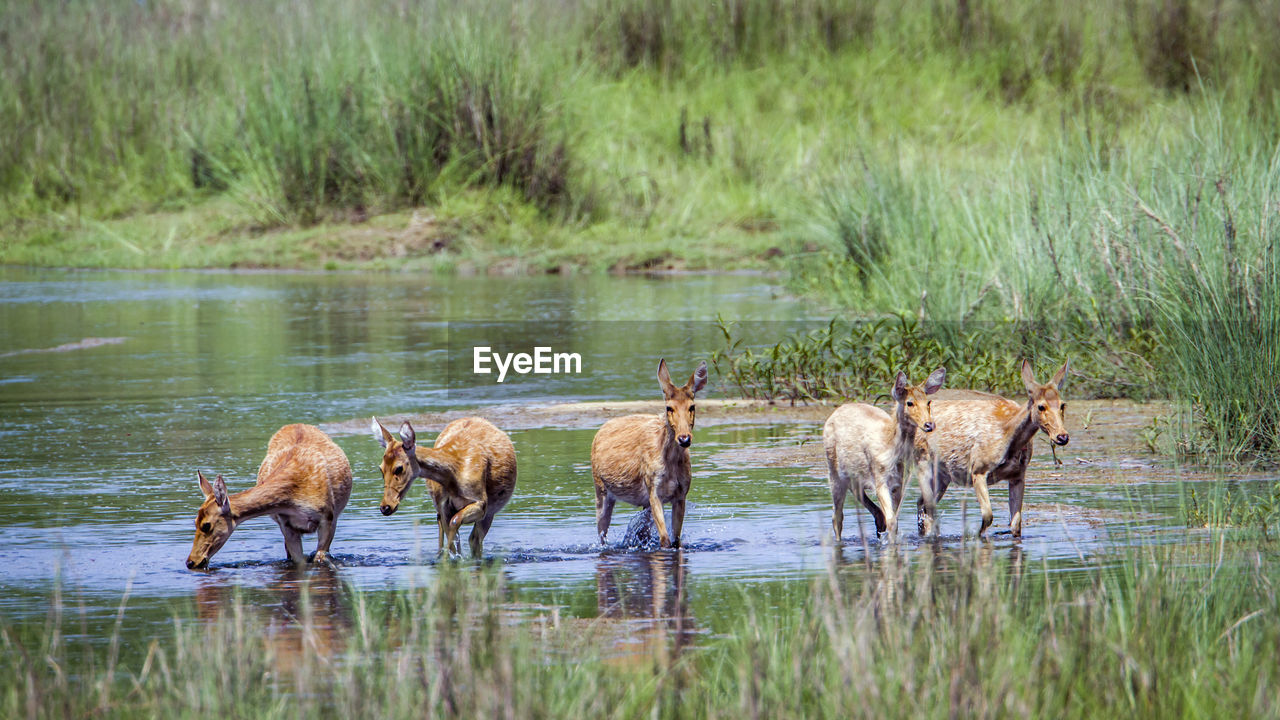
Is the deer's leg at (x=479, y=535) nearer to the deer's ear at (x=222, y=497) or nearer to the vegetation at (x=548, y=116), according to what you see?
the deer's ear at (x=222, y=497)

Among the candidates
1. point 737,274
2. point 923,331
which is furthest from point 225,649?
point 737,274

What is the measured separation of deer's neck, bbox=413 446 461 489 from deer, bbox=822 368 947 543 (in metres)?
2.17

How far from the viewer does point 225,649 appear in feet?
19.9

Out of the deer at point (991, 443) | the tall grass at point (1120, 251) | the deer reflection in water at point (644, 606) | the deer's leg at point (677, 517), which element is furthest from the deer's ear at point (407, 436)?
the tall grass at point (1120, 251)

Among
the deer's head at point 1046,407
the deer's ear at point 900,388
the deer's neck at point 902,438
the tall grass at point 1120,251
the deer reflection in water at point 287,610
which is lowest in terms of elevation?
the deer reflection in water at point 287,610

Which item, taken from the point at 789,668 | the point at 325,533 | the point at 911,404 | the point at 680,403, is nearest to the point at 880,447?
the point at 911,404

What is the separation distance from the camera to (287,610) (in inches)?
319

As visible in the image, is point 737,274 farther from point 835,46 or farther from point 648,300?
point 835,46

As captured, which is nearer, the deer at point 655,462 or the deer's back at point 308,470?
the deer's back at point 308,470

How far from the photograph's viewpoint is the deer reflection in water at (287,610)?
708cm

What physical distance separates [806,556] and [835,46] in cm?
2667

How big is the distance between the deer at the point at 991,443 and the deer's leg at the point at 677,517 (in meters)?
1.37

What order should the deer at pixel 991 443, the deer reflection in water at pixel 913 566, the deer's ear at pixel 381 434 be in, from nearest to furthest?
1. the deer reflection in water at pixel 913 566
2. the deer's ear at pixel 381 434
3. the deer at pixel 991 443

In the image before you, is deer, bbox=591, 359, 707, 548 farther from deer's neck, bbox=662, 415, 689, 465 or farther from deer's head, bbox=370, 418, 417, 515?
deer's head, bbox=370, 418, 417, 515
